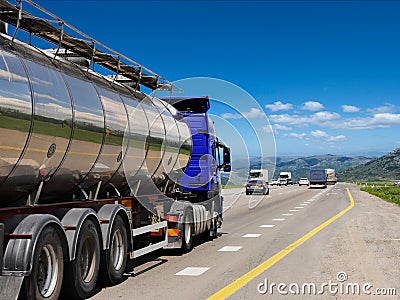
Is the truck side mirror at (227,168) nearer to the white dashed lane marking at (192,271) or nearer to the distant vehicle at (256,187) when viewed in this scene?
the white dashed lane marking at (192,271)

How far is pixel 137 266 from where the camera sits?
35.3 feet

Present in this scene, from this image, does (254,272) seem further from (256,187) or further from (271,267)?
(256,187)

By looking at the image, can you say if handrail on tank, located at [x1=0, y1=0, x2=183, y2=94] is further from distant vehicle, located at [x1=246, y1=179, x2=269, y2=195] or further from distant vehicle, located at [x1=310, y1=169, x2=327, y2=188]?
distant vehicle, located at [x1=310, y1=169, x2=327, y2=188]

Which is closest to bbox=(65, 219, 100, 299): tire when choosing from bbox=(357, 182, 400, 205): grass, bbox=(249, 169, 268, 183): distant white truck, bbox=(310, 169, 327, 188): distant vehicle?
bbox=(249, 169, 268, 183): distant white truck

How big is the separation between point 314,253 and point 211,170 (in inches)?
162

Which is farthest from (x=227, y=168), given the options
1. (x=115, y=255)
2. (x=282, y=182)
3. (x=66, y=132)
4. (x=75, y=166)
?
(x=282, y=182)

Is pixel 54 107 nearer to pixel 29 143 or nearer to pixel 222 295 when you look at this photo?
pixel 29 143

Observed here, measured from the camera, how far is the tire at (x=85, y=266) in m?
7.22

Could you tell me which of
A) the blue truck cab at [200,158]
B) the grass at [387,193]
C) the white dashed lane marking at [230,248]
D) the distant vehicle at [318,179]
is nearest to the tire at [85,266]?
the white dashed lane marking at [230,248]

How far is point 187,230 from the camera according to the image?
41.4ft

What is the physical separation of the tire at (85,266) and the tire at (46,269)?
0.29 metres

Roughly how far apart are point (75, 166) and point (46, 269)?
171 centimetres

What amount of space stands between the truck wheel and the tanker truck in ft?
0.16

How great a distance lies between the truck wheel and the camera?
40.6ft
